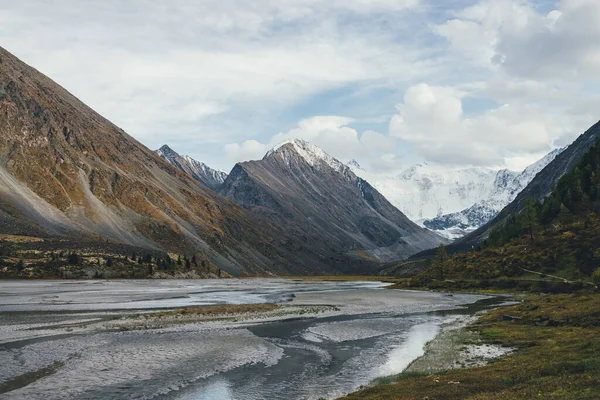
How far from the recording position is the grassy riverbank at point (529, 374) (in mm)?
27156

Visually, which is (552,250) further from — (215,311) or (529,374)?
(529,374)

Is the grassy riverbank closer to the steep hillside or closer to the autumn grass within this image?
the autumn grass

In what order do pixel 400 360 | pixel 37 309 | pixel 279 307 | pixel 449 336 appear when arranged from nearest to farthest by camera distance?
1. pixel 400 360
2. pixel 449 336
3. pixel 37 309
4. pixel 279 307

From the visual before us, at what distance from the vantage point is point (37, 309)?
86.7 metres

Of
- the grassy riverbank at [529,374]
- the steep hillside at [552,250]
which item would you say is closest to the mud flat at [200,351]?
the grassy riverbank at [529,374]

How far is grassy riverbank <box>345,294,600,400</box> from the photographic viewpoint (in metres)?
27.2

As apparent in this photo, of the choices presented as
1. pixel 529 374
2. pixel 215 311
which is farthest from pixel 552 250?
pixel 529 374

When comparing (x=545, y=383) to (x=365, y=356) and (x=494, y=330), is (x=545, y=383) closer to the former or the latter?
(x=365, y=356)

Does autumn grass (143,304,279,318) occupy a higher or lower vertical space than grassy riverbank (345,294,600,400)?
lower

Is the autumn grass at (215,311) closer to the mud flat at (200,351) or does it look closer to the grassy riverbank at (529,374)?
the mud flat at (200,351)

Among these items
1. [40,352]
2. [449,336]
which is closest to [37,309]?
[40,352]

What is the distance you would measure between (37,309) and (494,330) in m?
75.1

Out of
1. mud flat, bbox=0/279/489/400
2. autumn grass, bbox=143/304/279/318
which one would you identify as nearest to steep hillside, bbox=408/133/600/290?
mud flat, bbox=0/279/489/400

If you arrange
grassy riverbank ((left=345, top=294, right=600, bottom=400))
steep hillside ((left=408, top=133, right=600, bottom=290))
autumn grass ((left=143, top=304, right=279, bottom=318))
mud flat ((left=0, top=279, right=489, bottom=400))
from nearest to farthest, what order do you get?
grassy riverbank ((left=345, top=294, right=600, bottom=400)), mud flat ((left=0, top=279, right=489, bottom=400)), autumn grass ((left=143, top=304, right=279, bottom=318)), steep hillside ((left=408, top=133, right=600, bottom=290))
